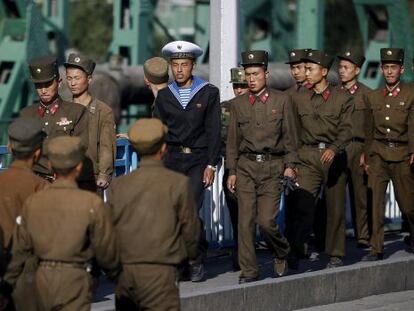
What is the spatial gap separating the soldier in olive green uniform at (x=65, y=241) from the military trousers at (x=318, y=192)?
214 inches

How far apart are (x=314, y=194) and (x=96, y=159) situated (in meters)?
2.62

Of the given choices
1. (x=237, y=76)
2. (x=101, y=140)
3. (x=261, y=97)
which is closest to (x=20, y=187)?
(x=101, y=140)

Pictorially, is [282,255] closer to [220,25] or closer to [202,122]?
[202,122]

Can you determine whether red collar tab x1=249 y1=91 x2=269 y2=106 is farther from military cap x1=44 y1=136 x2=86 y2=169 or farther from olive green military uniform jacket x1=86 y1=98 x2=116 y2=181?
military cap x1=44 y1=136 x2=86 y2=169

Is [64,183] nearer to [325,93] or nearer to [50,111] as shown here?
[50,111]

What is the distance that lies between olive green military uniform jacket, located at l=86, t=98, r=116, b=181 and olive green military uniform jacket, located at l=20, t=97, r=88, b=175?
26 cm

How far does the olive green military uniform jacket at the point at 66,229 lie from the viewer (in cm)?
915

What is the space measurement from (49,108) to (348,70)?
466cm

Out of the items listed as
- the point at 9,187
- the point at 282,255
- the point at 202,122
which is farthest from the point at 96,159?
the point at 9,187

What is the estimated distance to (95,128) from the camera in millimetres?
12750

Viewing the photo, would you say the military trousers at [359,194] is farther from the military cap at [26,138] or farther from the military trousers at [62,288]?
the military trousers at [62,288]

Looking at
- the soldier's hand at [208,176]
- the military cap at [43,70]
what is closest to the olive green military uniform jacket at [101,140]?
the military cap at [43,70]

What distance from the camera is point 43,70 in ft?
40.4

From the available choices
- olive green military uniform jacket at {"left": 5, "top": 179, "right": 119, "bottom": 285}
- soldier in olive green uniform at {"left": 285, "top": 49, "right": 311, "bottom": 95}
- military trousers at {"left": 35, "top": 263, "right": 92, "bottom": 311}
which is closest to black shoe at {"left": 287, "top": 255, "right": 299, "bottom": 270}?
soldier in olive green uniform at {"left": 285, "top": 49, "right": 311, "bottom": 95}
